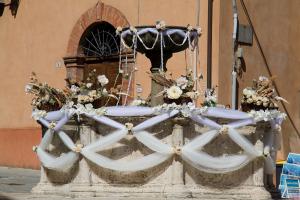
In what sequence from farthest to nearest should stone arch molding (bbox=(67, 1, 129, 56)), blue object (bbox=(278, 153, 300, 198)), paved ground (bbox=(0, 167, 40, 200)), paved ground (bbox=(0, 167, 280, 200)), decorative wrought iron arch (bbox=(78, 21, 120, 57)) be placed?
decorative wrought iron arch (bbox=(78, 21, 120, 57)) < stone arch molding (bbox=(67, 1, 129, 56)) < paved ground (bbox=(0, 167, 40, 200)) < blue object (bbox=(278, 153, 300, 198)) < paved ground (bbox=(0, 167, 280, 200))

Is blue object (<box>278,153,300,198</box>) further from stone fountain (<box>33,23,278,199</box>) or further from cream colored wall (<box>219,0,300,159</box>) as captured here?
cream colored wall (<box>219,0,300,159</box>)

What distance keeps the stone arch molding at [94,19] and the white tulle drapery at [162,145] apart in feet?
22.9

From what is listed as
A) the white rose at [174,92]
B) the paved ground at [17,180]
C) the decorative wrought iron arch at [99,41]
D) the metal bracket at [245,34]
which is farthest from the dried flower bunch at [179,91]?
the decorative wrought iron arch at [99,41]

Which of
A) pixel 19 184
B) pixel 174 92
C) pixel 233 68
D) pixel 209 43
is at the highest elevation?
pixel 209 43

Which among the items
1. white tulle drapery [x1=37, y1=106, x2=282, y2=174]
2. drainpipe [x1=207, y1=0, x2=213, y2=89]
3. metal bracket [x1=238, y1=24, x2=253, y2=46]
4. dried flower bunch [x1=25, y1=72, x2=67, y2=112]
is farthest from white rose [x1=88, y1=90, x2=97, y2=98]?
metal bracket [x1=238, y1=24, x2=253, y2=46]

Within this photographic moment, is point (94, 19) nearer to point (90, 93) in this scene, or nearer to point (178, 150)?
point (90, 93)

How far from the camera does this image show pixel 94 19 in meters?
15.7

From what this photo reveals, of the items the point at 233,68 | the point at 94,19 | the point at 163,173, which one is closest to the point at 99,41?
the point at 94,19

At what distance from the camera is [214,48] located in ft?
44.2

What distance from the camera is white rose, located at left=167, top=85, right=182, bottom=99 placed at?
8.02 meters

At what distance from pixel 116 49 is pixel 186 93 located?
742 centimetres

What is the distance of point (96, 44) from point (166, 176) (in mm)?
8459

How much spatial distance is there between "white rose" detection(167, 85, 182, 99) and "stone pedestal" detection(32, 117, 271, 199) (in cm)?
27

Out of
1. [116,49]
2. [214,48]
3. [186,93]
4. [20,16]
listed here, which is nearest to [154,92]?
[186,93]
